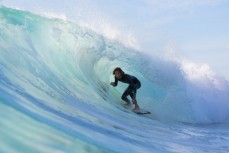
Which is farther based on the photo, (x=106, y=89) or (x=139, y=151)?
(x=106, y=89)

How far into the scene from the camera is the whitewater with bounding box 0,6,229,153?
467 centimetres

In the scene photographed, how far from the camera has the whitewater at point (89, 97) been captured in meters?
4.67

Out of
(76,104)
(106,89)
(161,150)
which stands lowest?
(161,150)

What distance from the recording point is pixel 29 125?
4.46 meters

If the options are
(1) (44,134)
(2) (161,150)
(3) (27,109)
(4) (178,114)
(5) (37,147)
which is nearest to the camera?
(5) (37,147)

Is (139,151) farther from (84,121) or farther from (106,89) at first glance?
(106,89)

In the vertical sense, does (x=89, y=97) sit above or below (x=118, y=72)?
below

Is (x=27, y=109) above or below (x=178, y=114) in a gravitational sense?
below

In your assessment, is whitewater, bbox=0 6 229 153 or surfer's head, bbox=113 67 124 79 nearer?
whitewater, bbox=0 6 229 153

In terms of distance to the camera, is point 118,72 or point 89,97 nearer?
point 89,97

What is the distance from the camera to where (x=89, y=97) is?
30.3ft

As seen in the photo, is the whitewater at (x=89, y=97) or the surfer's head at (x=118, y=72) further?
the surfer's head at (x=118, y=72)

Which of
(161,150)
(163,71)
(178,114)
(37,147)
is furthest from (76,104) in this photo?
(163,71)

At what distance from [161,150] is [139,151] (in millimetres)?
609
